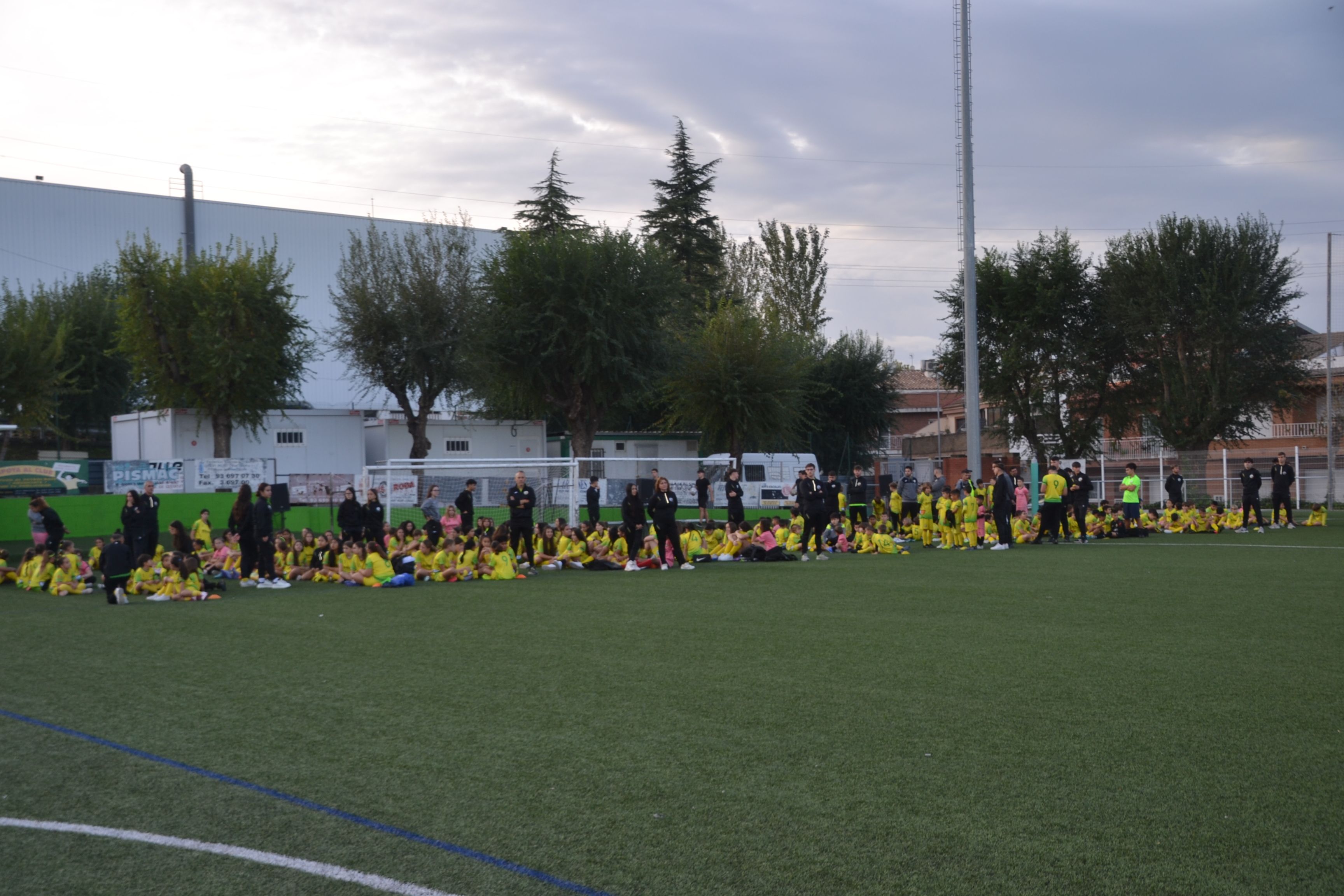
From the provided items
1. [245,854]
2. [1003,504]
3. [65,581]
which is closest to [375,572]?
[65,581]

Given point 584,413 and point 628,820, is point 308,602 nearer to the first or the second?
point 628,820

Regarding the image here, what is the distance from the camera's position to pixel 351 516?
18422 millimetres

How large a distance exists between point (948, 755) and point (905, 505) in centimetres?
1865

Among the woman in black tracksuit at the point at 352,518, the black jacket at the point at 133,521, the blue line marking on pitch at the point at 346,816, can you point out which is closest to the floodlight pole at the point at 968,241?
the woman in black tracksuit at the point at 352,518

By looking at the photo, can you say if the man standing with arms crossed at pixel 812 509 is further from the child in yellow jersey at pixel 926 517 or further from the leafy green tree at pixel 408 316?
the leafy green tree at pixel 408 316

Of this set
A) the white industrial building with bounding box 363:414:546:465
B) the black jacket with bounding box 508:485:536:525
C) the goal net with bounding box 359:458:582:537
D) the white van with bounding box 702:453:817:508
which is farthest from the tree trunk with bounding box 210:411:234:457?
the black jacket with bounding box 508:485:536:525

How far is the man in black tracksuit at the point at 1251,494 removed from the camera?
78.4 ft

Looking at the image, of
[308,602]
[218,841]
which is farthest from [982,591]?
[218,841]

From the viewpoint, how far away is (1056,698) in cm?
655

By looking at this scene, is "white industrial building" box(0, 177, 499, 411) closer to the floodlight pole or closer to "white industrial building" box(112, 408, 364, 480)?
"white industrial building" box(112, 408, 364, 480)

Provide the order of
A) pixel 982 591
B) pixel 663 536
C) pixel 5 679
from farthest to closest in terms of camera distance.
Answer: pixel 663 536 < pixel 982 591 < pixel 5 679

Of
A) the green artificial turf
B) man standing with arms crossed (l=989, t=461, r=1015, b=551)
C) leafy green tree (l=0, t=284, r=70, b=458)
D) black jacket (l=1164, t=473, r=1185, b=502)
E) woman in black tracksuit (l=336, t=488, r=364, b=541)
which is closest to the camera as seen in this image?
the green artificial turf

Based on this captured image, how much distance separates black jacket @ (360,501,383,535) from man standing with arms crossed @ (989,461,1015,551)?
37.0 feet

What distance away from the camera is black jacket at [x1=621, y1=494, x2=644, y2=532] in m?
17.9
